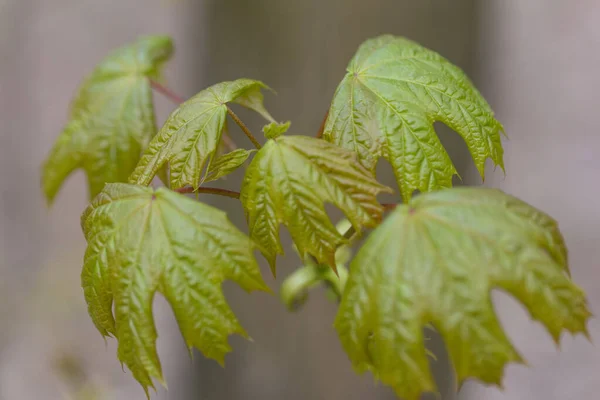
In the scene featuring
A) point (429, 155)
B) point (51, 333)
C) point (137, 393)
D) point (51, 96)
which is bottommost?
point (137, 393)

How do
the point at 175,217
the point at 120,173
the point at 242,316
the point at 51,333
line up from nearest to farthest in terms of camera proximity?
the point at 175,217 < the point at 120,173 < the point at 242,316 < the point at 51,333

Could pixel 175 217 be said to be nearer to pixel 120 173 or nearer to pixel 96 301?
pixel 96 301

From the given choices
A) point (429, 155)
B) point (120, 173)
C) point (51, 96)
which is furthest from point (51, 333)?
point (429, 155)

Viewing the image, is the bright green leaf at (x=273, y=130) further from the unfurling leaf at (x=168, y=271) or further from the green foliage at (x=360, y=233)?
the unfurling leaf at (x=168, y=271)

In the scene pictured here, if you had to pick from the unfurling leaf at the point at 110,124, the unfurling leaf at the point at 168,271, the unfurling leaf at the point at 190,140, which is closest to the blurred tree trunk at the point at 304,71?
the unfurling leaf at the point at 110,124

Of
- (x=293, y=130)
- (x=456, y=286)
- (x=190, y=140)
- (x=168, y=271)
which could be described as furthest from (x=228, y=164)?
(x=293, y=130)

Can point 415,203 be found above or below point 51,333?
above
